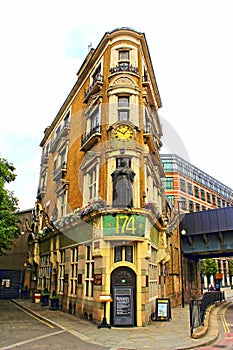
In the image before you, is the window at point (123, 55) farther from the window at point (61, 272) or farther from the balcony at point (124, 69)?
the window at point (61, 272)

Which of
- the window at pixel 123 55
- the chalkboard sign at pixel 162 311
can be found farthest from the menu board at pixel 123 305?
the window at pixel 123 55

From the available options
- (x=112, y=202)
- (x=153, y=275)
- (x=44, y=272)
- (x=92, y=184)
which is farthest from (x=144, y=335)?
(x=44, y=272)

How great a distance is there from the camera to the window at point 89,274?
1639 centimetres

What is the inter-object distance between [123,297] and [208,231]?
15.2 meters

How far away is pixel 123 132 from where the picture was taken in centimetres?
1767

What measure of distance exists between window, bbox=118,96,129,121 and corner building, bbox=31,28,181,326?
6 centimetres

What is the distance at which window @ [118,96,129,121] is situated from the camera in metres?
18.7

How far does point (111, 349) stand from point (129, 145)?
10559mm

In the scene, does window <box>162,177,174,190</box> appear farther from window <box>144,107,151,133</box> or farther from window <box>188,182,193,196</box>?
window <box>144,107,151,133</box>

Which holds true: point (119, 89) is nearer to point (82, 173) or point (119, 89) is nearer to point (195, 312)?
point (82, 173)

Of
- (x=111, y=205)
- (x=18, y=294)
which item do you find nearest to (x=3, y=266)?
(x=18, y=294)

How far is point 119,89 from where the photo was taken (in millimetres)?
18812

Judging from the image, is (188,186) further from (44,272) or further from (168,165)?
(44,272)

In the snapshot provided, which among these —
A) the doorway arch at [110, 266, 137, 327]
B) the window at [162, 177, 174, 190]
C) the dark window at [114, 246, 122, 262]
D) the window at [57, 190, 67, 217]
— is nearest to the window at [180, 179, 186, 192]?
the window at [162, 177, 174, 190]
